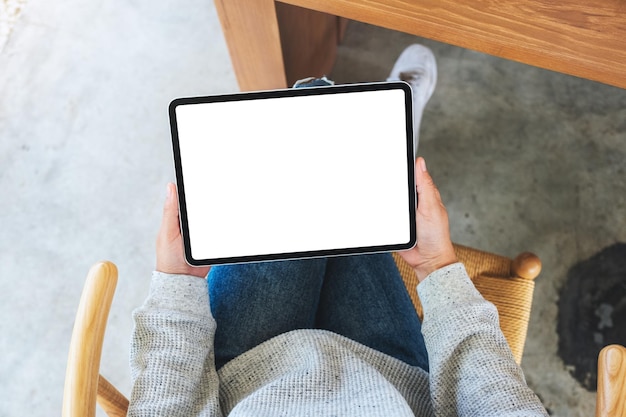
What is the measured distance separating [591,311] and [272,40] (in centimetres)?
89

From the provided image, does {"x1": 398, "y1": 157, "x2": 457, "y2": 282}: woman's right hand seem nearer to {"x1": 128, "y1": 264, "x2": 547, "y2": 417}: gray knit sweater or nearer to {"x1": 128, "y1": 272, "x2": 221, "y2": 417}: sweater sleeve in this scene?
{"x1": 128, "y1": 264, "x2": 547, "y2": 417}: gray knit sweater

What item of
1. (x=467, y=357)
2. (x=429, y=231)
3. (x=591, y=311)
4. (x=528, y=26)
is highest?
(x=528, y=26)

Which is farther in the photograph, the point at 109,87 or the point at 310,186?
the point at 109,87

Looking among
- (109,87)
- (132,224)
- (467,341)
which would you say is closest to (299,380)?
(467,341)

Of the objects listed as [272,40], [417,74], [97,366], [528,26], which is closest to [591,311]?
[417,74]

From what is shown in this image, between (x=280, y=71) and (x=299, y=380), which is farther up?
(x=280, y=71)

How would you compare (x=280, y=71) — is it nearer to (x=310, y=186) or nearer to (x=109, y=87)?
(x=310, y=186)

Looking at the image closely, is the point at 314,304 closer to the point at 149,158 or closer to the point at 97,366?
the point at 97,366

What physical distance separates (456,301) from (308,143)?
0.86 feet

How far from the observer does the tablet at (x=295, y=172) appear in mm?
606

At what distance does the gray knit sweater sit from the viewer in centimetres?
53

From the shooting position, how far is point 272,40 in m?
0.79

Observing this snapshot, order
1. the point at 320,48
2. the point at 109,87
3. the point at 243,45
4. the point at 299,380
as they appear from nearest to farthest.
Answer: the point at 299,380 → the point at 243,45 → the point at 320,48 → the point at 109,87

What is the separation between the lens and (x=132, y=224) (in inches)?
47.0
